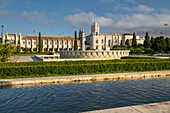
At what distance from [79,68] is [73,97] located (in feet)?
22.6

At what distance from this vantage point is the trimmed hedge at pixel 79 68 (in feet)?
48.6

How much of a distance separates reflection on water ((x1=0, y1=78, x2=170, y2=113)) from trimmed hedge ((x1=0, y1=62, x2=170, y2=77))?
11.7 ft

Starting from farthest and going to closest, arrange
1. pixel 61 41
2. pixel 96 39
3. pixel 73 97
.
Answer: pixel 96 39 → pixel 61 41 → pixel 73 97

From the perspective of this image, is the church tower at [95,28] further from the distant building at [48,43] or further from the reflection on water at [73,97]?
the reflection on water at [73,97]

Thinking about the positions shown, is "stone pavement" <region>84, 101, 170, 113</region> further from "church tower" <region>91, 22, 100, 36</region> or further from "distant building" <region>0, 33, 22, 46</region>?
"church tower" <region>91, 22, 100, 36</region>

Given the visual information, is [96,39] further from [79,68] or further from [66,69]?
[66,69]

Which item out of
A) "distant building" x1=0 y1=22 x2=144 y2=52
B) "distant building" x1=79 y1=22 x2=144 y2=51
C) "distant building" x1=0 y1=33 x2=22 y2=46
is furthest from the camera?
"distant building" x1=79 y1=22 x2=144 y2=51

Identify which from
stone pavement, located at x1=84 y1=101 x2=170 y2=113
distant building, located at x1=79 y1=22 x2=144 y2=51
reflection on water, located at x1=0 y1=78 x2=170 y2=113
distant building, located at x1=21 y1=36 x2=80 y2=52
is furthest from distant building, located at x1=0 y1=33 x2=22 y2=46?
stone pavement, located at x1=84 y1=101 x2=170 y2=113

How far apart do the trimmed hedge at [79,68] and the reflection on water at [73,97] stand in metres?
3.57

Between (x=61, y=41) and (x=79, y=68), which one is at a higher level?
(x=61, y=41)

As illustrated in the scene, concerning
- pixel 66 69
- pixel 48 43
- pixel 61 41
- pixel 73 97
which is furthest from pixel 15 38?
pixel 73 97

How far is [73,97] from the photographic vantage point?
9.45 metres

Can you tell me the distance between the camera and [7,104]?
8359 mm

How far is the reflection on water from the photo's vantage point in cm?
789
